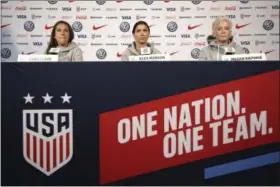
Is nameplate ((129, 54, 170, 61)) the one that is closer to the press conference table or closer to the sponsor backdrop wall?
the press conference table

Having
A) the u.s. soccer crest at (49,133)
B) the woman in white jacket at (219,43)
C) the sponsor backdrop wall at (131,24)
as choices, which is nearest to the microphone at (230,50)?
the woman in white jacket at (219,43)

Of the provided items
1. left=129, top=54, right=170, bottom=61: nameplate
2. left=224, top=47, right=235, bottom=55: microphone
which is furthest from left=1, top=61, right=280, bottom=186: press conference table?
left=224, top=47, right=235, bottom=55: microphone

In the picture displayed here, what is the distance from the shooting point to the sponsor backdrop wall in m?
4.23

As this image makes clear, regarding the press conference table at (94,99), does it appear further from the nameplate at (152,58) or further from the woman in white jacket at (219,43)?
the woman in white jacket at (219,43)

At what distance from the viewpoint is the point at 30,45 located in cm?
425

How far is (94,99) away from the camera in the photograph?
71.0 inches

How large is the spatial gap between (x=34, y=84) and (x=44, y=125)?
8.4 inches

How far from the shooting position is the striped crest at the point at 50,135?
1.80 metres

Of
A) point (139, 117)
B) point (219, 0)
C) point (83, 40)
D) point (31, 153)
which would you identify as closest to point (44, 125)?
point (31, 153)

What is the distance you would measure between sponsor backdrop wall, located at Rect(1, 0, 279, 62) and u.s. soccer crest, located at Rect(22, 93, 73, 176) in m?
2.56

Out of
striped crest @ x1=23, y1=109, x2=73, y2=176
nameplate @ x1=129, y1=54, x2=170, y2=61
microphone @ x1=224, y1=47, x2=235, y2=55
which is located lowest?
striped crest @ x1=23, y1=109, x2=73, y2=176

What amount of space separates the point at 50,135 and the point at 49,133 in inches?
0.4

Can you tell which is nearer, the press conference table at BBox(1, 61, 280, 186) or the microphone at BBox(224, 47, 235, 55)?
the press conference table at BBox(1, 61, 280, 186)

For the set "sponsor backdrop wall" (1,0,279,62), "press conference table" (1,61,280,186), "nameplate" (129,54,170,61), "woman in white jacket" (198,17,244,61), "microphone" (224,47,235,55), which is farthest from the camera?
"sponsor backdrop wall" (1,0,279,62)
